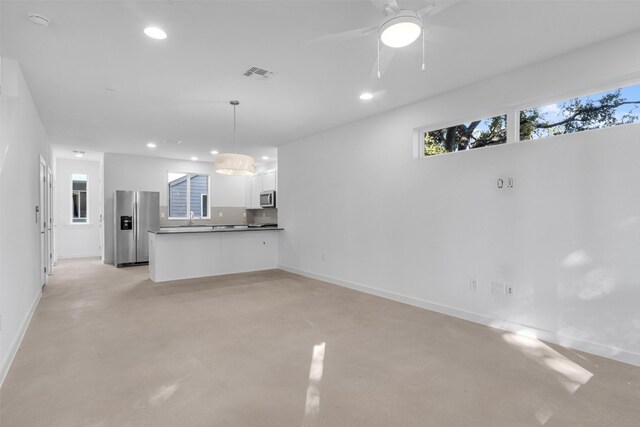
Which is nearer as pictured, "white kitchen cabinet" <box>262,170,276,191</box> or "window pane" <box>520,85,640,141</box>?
"window pane" <box>520,85,640,141</box>

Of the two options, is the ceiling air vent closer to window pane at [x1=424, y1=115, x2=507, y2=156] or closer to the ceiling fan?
the ceiling fan

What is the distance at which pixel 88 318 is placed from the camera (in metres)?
3.57

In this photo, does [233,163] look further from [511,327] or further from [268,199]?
[511,327]

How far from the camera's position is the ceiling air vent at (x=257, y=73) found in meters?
3.18

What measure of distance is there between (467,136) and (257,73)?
2.48m

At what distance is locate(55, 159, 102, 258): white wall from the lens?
8.32 metres

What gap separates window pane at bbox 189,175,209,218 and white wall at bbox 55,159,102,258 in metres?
2.54

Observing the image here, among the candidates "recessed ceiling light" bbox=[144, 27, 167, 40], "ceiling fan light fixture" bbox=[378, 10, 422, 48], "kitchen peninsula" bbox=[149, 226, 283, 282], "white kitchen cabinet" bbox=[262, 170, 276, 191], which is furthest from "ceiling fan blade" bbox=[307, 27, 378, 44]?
"white kitchen cabinet" bbox=[262, 170, 276, 191]

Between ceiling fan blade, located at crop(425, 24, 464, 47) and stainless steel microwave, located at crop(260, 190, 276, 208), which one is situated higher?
ceiling fan blade, located at crop(425, 24, 464, 47)

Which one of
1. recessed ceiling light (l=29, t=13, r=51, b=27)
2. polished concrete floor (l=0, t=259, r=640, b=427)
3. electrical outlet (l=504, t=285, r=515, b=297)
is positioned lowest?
polished concrete floor (l=0, t=259, r=640, b=427)

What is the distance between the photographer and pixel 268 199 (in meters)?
7.64

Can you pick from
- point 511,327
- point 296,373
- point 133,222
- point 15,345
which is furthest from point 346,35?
point 133,222

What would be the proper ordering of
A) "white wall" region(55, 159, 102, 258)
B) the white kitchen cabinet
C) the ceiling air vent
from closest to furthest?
the ceiling air vent < the white kitchen cabinet < "white wall" region(55, 159, 102, 258)

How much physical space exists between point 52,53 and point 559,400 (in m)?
4.78
